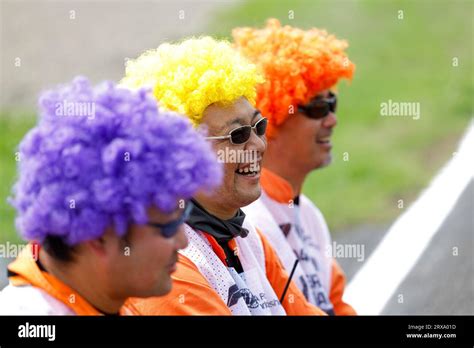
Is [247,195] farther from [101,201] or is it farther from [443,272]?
[443,272]

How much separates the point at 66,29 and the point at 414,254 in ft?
28.6

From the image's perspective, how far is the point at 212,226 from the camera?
4402 millimetres

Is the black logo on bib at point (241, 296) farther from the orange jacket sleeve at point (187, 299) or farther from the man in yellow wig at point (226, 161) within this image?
the orange jacket sleeve at point (187, 299)

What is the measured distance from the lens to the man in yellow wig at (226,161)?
14.2ft

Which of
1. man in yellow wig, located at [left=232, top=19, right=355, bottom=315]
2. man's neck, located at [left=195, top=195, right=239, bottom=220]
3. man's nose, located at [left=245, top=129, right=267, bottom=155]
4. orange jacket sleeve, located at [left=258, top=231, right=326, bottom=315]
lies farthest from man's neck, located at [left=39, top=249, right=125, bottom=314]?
man in yellow wig, located at [left=232, top=19, right=355, bottom=315]

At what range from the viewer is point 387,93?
1464cm

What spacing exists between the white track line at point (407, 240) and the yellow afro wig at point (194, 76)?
262 cm

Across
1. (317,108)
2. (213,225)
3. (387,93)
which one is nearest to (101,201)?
(213,225)

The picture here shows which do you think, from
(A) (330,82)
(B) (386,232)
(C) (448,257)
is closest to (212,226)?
(A) (330,82)

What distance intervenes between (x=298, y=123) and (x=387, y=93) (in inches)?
340

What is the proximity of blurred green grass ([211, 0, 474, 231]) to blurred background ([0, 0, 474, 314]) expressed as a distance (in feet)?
0.06

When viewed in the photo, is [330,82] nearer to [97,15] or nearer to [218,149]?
[218,149]

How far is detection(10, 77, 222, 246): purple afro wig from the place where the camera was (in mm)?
3082

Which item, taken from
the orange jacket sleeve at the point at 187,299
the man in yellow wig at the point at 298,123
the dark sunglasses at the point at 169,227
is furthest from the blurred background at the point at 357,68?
the dark sunglasses at the point at 169,227
